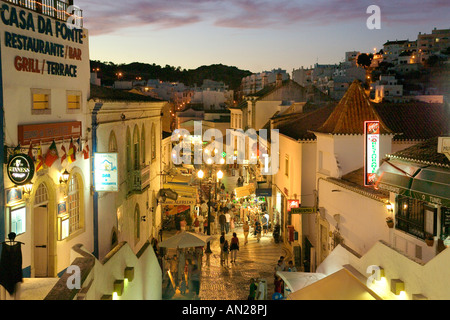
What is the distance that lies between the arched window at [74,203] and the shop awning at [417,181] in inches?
345

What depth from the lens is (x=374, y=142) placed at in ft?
62.5

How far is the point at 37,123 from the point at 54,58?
7.10 ft

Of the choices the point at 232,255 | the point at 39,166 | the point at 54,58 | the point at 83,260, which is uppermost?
the point at 54,58

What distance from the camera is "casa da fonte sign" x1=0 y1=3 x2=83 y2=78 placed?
1202 centimetres

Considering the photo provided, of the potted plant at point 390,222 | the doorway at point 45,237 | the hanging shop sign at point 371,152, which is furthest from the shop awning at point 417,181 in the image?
the doorway at point 45,237

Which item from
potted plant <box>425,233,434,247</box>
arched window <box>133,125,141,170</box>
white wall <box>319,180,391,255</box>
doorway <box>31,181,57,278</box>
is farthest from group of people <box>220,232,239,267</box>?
potted plant <box>425,233,434,247</box>

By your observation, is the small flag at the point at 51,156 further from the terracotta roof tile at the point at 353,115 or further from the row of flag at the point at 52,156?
the terracotta roof tile at the point at 353,115

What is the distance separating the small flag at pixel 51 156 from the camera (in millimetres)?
12977

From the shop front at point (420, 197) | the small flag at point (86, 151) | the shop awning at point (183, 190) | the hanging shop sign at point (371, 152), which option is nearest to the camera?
the shop front at point (420, 197)

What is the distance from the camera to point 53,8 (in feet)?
47.5

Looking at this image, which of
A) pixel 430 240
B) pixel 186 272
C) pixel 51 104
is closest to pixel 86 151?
pixel 51 104

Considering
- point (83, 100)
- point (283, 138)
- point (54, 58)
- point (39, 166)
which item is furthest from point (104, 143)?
point (283, 138)

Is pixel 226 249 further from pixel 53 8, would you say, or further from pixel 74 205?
pixel 53 8
